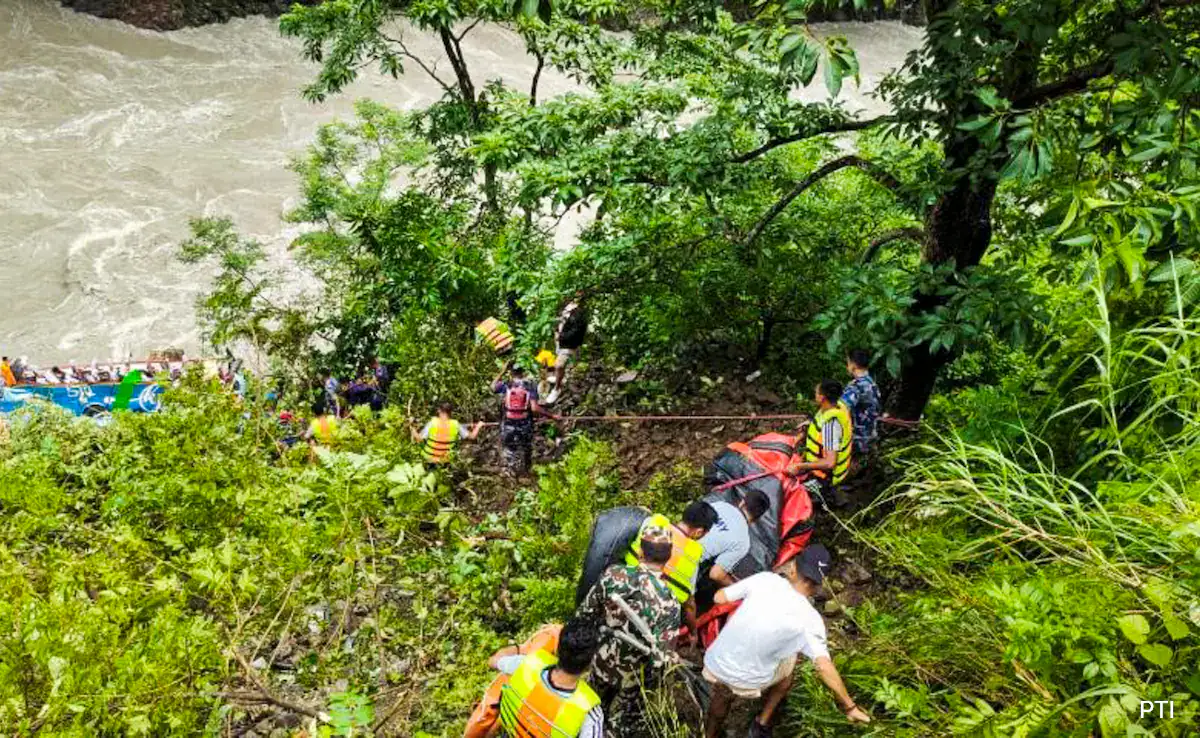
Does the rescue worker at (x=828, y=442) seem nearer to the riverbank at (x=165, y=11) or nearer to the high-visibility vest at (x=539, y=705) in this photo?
the high-visibility vest at (x=539, y=705)

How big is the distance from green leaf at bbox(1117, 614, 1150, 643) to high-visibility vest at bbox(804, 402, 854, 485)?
2.44 m

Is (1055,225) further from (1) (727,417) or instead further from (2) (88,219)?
(2) (88,219)

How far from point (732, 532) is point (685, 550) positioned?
0.56 metres

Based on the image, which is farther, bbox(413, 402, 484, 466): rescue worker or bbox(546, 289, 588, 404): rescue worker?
bbox(546, 289, 588, 404): rescue worker

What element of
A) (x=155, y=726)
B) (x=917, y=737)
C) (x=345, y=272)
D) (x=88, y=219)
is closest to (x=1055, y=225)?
(x=917, y=737)

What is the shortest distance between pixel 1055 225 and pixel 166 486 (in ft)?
14.9

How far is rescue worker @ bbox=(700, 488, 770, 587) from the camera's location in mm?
3869

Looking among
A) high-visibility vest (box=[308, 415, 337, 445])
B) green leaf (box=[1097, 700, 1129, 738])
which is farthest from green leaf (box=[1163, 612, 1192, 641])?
high-visibility vest (box=[308, 415, 337, 445])

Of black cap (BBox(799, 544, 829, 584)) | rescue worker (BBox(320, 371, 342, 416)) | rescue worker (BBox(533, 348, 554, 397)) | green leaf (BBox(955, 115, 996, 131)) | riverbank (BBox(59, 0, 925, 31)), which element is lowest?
rescue worker (BBox(320, 371, 342, 416))

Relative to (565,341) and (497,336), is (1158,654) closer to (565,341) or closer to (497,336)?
(565,341)

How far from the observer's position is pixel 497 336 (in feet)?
23.7

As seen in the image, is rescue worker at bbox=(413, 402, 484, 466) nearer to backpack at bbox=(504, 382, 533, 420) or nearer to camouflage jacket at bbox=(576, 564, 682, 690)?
backpack at bbox=(504, 382, 533, 420)

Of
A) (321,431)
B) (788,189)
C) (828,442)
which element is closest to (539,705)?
(828,442)

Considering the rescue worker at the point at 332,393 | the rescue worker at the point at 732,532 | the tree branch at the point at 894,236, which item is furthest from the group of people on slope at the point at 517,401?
the rescue worker at the point at 732,532
